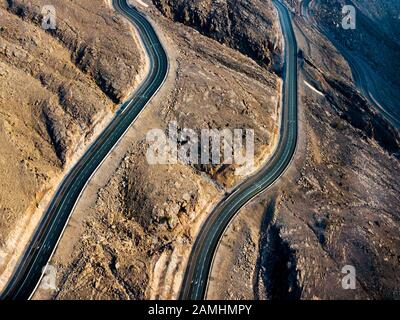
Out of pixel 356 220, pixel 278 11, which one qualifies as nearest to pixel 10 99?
pixel 356 220

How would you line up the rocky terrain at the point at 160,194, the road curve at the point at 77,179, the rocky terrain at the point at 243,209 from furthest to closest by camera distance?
1. the rocky terrain at the point at 243,209
2. the rocky terrain at the point at 160,194
3. the road curve at the point at 77,179

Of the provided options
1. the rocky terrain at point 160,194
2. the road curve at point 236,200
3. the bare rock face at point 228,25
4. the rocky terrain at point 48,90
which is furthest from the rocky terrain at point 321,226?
the rocky terrain at point 48,90

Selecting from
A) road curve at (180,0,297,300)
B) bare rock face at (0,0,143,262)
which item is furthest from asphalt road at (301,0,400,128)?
bare rock face at (0,0,143,262)

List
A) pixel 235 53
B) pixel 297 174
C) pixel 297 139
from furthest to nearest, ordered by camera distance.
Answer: pixel 235 53, pixel 297 139, pixel 297 174

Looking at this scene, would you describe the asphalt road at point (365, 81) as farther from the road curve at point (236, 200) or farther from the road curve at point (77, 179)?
the road curve at point (77, 179)

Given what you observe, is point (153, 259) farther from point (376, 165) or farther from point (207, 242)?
point (376, 165)

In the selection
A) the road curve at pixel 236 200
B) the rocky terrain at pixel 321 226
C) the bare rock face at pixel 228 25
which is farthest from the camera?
the bare rock face at pixel 228 25

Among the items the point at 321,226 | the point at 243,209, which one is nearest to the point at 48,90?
the point at 243,209
